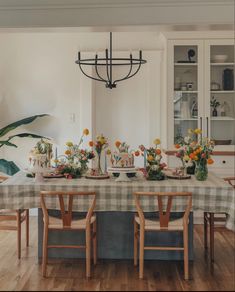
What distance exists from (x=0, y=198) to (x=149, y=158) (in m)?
1.41

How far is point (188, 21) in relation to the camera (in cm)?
416

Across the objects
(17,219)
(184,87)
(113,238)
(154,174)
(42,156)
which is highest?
(184,87)

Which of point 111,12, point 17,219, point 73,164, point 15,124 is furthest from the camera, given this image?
point 15,124

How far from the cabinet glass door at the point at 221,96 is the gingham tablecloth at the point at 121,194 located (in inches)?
73.8

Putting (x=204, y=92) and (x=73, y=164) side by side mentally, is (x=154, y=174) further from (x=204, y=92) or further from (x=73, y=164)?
(x=204, y=92)

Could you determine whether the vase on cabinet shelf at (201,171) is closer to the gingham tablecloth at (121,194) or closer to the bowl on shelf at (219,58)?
the gingham tablecloth at (121,194)

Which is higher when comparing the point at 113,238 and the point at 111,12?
the point at 111,12

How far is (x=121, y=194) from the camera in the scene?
4367 millimetres

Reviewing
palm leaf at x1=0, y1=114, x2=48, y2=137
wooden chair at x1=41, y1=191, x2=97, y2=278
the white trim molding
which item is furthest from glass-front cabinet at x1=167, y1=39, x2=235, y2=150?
wooden chair at x1=41, y1=191, x2=97, y2=278

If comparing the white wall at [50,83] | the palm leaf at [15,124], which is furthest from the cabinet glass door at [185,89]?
the palm leaf at [15,124]

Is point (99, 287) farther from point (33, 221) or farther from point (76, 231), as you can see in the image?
point (33, 221)

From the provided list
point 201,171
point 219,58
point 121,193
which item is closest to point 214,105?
point 219,58

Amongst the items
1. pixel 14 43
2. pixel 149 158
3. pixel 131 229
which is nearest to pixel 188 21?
pixel 149 158

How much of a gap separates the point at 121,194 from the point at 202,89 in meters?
2.38
